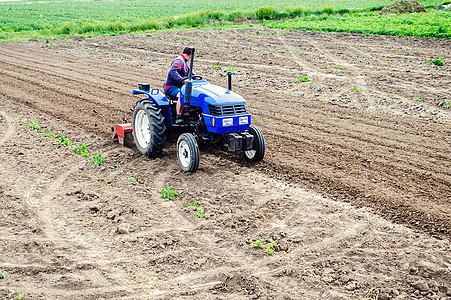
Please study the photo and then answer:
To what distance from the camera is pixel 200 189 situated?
23.0ft

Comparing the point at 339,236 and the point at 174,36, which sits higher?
the point at 174,36

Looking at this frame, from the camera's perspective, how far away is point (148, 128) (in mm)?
8406

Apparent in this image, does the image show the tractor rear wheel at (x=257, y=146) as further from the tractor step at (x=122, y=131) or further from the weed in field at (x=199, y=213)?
the tractor step at (x=122, y=131)

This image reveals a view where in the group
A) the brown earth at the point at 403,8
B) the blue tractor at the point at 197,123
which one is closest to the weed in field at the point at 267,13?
the brown earth at the point at 403,8

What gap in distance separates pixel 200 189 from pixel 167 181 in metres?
0.67

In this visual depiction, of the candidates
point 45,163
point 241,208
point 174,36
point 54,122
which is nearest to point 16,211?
point 45,163

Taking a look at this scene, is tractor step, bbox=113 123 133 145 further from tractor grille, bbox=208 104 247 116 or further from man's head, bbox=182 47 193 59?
tractor grille, bbox=208 104 247 116

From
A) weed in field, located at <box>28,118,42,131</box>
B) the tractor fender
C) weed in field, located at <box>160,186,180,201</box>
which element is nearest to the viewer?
weed in field, located at <box>160,186,180,201</box>

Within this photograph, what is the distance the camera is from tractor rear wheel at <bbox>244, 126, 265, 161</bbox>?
7.73m

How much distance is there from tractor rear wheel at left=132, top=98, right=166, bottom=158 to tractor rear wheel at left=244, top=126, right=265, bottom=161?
157cm

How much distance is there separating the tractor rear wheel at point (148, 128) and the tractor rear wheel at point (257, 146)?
5.16 ft

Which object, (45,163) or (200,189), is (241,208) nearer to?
(200,189)

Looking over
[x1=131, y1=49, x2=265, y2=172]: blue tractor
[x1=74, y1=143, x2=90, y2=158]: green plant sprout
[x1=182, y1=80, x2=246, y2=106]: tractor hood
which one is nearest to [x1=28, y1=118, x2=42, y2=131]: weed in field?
[x1=74, y1=143, x2=90, y2=158]: green plant sprout

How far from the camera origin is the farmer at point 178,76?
788 centimetres
